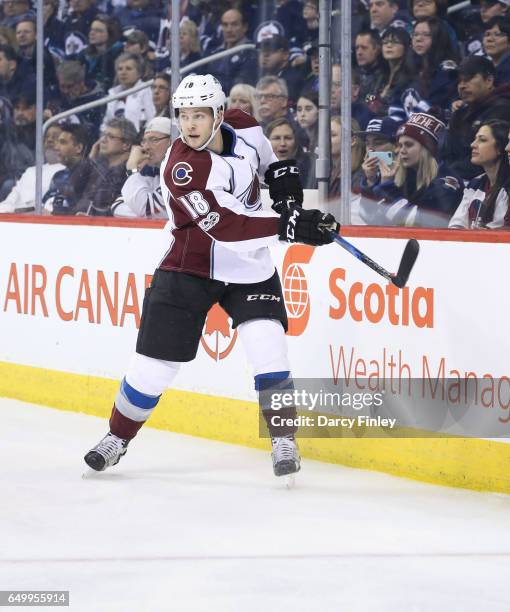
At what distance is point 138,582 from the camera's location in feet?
9.07

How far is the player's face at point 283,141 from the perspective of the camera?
4809 mm

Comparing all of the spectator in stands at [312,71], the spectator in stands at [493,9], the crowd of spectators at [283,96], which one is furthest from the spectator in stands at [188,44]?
the spectator in stands at [493,9]

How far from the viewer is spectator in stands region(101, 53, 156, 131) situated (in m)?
5.61

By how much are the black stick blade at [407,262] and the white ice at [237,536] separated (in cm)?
61

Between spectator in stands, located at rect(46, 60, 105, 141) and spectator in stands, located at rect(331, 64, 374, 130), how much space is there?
1.68 meters

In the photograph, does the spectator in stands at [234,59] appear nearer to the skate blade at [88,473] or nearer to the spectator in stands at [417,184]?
the spectator in stands at [417,184]

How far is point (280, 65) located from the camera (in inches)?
198

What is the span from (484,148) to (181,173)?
1099 millimetres

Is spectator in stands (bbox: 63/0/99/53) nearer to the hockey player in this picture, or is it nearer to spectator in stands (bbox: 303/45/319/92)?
spectator in stands (bbox: 303/45/319/92)

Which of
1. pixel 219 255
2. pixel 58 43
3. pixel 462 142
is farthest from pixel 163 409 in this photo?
pixel 58 43

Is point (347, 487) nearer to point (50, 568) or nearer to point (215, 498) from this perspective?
point (215, 498)

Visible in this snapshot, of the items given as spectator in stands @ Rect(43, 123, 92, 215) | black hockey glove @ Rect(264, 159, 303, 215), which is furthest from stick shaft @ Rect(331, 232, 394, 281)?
spectator in stands @ Rect(43, 123, 92, 215)

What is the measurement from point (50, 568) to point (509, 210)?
73.1 inches

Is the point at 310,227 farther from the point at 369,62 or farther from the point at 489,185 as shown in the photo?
the point at 369,62
